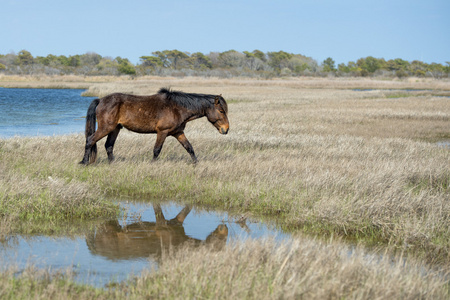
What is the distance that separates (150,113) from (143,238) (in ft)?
13.3

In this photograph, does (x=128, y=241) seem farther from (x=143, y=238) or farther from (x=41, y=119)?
(x=41, y=119)

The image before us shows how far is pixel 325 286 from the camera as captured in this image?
14.1ft

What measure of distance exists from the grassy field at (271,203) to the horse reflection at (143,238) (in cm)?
61

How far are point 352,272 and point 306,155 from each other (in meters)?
7.48

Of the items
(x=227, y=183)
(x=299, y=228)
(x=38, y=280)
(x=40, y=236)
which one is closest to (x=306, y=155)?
(x=227, y=183)

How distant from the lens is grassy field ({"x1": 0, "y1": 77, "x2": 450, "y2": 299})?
14.4 ft

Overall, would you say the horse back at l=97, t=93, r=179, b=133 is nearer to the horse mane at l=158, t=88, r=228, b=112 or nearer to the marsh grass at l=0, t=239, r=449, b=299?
the horse mane at l=158, t=88, r=228, b=112

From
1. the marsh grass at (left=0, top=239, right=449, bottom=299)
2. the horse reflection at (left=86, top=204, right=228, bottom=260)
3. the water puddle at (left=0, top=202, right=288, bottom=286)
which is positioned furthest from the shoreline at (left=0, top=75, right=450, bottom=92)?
the marsh grass at (left=0, top=239, right=449, bottom=299)

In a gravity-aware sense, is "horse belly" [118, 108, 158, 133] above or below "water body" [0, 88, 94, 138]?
above

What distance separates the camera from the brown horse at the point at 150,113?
9727mm

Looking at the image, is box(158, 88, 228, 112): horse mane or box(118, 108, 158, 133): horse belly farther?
box(158, 88, 228, 112): horse mane

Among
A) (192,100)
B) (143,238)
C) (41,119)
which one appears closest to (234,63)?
(41,119)

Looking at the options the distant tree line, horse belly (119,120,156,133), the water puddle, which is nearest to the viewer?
the water puddle

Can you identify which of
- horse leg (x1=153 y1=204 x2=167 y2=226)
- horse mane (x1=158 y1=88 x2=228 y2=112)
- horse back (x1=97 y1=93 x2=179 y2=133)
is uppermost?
horse mane (x1=158 y1=88 x2=228 y2=112)
